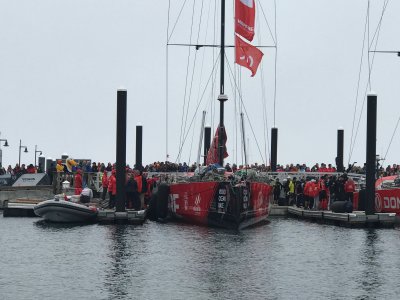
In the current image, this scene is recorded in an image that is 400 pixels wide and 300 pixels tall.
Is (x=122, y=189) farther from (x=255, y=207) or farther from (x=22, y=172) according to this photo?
(x=22, y=172)

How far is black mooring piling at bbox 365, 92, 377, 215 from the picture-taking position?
3581 centimetres

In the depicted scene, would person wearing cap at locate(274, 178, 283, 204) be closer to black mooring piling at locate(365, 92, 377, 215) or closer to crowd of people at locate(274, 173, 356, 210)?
crowd of people at locate(274, 173, 356, 210)

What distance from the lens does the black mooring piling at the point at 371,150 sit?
117 feet

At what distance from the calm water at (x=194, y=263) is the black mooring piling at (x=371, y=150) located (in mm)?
1324

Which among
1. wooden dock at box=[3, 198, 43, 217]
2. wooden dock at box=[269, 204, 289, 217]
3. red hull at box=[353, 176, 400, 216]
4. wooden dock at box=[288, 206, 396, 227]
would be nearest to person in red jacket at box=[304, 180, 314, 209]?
wooden dock at box=[269, 204, 289, 217]

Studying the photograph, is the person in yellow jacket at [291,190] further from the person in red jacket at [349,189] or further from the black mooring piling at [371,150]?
the black mooring piling at [371,150]

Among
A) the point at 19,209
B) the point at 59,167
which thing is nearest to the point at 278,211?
the point at 59,167

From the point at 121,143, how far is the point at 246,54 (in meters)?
6.17

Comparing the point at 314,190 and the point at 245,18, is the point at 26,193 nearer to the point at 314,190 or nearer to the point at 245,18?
the point at 314,190

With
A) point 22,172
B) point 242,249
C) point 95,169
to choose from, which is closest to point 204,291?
point 242,249

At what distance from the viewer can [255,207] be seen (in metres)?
36.4

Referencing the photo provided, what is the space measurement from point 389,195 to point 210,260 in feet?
46.4

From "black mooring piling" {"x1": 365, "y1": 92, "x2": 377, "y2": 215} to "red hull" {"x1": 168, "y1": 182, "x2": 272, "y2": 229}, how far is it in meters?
4.15

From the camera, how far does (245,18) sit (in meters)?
37.3
